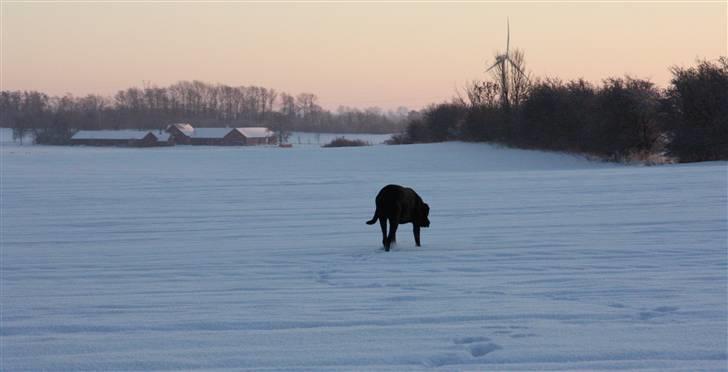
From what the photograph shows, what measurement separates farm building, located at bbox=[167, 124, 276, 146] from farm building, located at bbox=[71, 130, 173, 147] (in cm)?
389

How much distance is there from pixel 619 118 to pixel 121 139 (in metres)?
70.3

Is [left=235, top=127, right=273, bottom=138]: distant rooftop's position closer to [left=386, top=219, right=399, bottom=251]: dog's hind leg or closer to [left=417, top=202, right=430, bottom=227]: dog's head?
[left=417, top=202, right=430, bottom=227]: dog's head

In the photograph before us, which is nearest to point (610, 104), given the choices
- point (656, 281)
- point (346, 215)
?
point (346, 215)

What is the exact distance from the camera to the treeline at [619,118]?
37.3 metres

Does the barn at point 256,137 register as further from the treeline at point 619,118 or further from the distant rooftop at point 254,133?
the treeline at point 619,118

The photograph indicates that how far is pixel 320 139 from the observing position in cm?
12875

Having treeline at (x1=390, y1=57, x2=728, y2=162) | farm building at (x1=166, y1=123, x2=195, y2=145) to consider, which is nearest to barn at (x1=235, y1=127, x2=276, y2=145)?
farm building at (x1=166, y1=123, x2=195, y2=145)

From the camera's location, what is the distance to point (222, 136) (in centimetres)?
10281

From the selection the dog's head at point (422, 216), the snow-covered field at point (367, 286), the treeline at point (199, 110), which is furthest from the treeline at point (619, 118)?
the treeline at point (199, 110)

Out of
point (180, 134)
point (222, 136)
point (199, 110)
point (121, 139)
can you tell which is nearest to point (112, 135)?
point (121, 139)

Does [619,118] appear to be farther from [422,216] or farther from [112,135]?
[112,135]

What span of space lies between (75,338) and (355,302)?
237 centimetres

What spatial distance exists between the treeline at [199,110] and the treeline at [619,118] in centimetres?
9428

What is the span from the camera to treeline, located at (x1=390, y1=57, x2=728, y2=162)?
122 ft
